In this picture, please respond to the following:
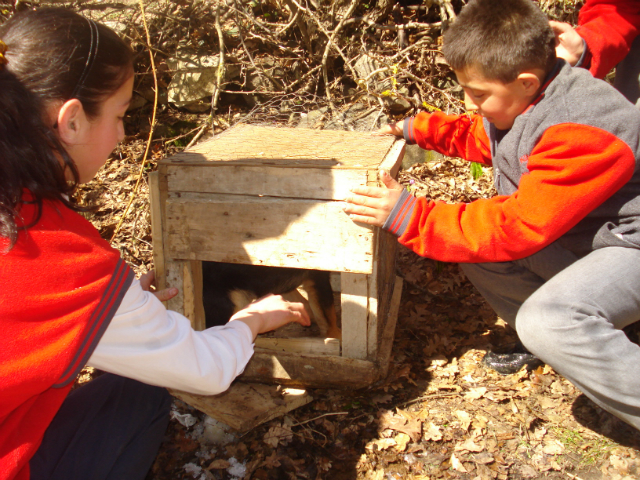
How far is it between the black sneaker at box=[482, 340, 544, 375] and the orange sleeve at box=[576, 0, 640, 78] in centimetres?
162

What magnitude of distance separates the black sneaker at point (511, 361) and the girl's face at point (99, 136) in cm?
240

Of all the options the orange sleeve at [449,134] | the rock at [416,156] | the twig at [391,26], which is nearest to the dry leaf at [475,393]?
the orange sleeve at [449,134]

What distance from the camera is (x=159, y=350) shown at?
4.79 feet

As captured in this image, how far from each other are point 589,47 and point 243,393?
2.60 meters

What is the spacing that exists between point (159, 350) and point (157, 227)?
1.08 meters

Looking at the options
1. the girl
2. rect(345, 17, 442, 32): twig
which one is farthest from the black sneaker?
rect(345, 17, 442, 32): twig

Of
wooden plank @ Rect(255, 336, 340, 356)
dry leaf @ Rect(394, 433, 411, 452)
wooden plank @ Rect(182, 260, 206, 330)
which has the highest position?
wooden plank @ Rect(182, 260, 206, 330)

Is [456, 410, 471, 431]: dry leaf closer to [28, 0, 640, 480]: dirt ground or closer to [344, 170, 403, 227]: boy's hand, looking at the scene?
[28, 0, 640, 480]: dirt ground

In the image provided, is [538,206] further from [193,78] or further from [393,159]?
[193,78]

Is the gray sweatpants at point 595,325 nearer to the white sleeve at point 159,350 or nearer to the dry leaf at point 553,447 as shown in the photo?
the dry leaf at point 553,447

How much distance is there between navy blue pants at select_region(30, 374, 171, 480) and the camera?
1628 millimetres

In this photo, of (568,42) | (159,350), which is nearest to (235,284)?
(159,350)

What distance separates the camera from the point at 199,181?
2.31 metres

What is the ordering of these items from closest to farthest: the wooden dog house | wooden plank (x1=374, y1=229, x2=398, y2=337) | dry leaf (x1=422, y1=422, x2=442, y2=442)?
the wooden dog house, dry leaf (x1=422, y1=422, x2=442, y2=442), wooden plank (x1=374, y1=229, x2=398, y2=337)
